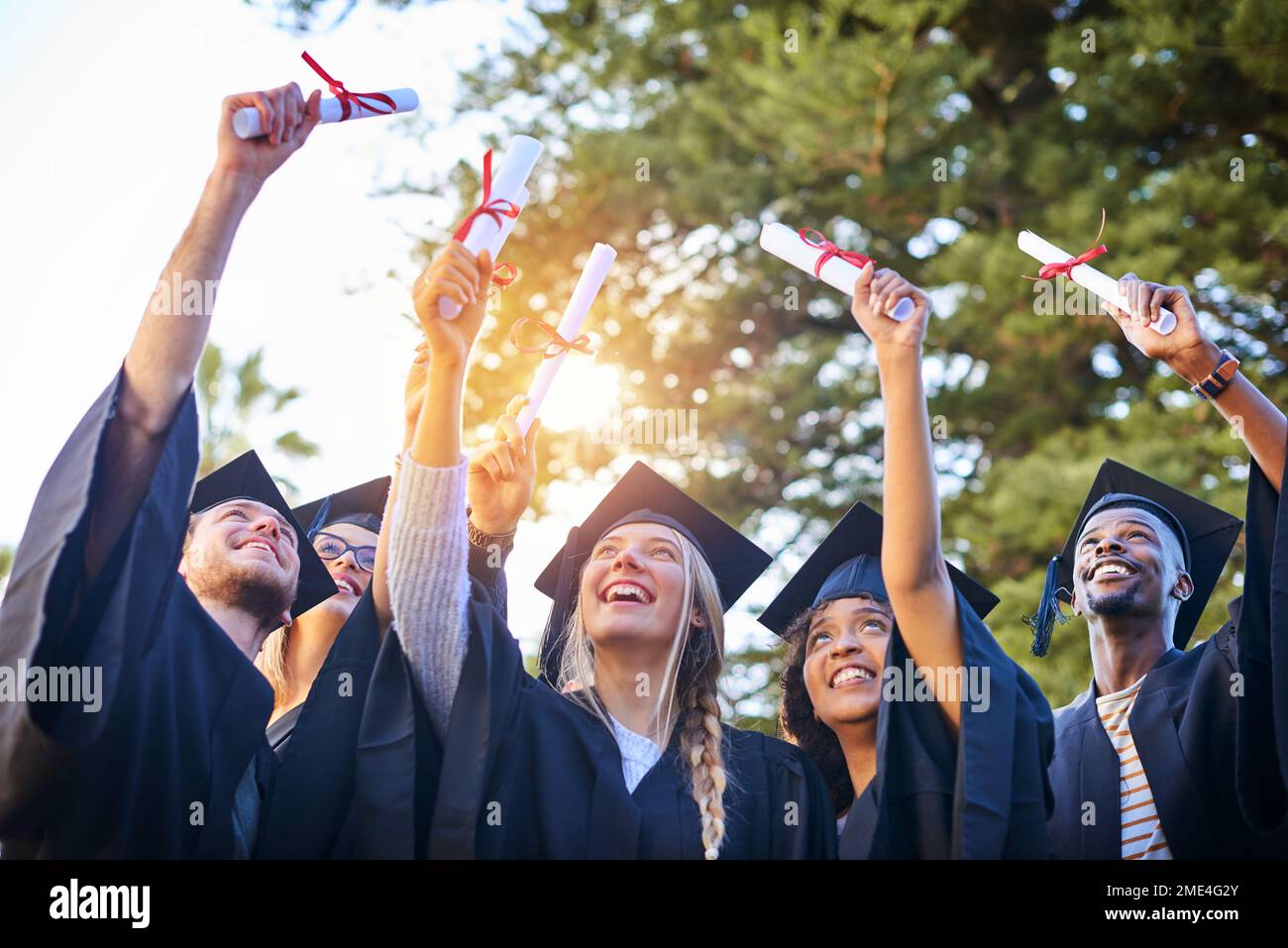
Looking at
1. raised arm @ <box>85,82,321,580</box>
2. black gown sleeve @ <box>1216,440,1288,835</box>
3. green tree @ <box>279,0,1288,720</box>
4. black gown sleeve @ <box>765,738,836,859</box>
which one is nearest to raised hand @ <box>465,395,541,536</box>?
raised arm @ <box>85,82,321,580</box>

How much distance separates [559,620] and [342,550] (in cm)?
104

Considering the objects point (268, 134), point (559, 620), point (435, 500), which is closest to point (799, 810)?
point (559, 620)

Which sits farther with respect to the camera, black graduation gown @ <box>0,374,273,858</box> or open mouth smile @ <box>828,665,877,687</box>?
open mouth smile @ <box>828,665,877,687</box>

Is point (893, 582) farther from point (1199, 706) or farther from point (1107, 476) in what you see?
point (1107, 476)

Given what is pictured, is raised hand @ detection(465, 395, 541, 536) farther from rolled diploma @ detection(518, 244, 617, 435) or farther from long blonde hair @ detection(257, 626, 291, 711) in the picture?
long blonde hair @ detection(257, 626, 291, 711)

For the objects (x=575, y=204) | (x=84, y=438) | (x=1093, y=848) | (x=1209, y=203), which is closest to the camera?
(x=84, y=438)

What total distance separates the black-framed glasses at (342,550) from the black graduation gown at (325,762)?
1354 millimetres

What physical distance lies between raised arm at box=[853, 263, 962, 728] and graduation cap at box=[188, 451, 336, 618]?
1963 millimetres

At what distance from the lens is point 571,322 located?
3.45 metres

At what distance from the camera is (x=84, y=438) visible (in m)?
2.95

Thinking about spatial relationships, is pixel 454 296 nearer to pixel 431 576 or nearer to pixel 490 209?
pixel 490 209

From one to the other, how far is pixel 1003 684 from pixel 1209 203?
6.54 metres

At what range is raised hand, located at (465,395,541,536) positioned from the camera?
354 centimetres
